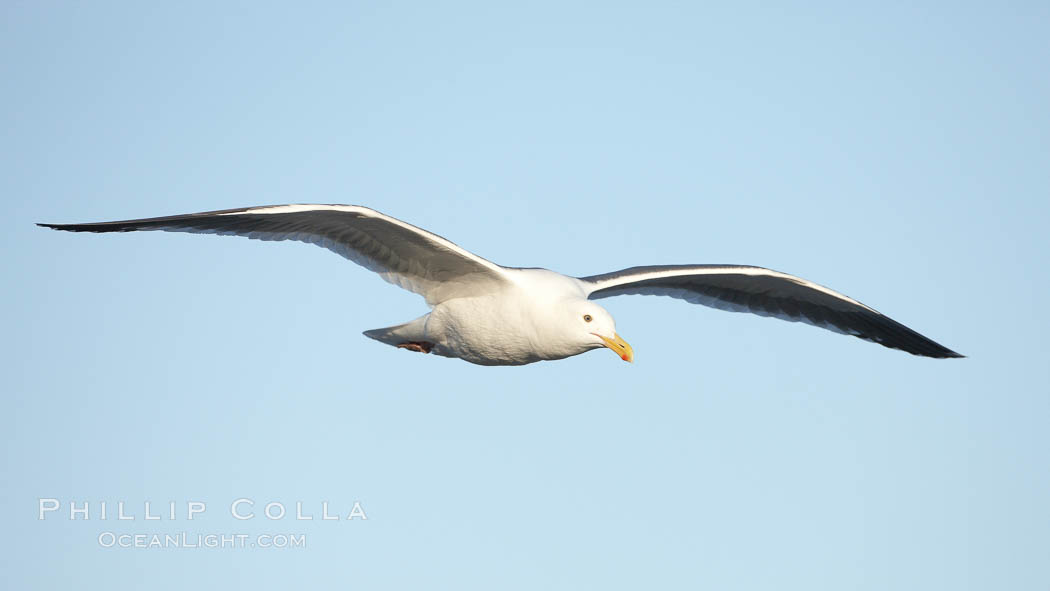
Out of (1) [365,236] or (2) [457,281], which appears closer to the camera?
(1) [365,236]

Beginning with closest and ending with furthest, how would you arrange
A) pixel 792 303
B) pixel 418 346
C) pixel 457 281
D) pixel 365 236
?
pixel 365 236 → pixel 457 281 → pixel 418 346 → pixel 792 303

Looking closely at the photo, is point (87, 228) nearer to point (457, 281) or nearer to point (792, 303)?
point (457, 281)

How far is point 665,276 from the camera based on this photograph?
1271cm

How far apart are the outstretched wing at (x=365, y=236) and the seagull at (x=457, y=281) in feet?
0.03

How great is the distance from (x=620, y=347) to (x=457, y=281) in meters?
2.06

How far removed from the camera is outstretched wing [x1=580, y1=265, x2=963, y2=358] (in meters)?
13.6

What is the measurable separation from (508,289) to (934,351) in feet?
20.1

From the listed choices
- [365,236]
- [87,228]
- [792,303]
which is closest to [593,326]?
[365,236]

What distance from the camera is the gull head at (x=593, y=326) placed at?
10469 millimetres

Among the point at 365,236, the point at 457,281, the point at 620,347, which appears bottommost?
the point at 620,347

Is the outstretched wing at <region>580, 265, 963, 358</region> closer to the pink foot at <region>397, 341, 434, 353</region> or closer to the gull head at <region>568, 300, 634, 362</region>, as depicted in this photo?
the pink foot at <region>397, 341, 434, 353</region>

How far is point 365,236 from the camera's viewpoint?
11250 millimetres

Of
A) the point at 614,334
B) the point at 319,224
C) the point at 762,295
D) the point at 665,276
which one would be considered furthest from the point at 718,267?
the point at 319,224

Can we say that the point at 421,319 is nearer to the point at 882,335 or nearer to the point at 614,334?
the point at 614,334
